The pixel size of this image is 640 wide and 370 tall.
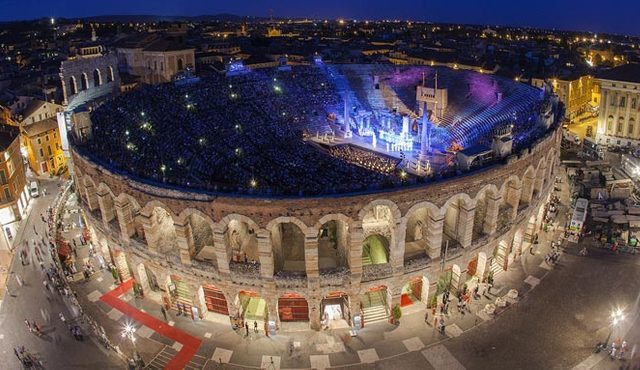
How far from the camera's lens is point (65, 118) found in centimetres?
6066

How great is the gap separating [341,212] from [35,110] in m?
57.0

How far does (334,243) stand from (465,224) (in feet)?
36.7

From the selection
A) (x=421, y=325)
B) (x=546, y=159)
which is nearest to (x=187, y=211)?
(x=421, y=325)

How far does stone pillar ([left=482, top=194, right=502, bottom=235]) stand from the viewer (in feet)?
124

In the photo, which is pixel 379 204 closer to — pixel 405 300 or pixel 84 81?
pixel 405 300

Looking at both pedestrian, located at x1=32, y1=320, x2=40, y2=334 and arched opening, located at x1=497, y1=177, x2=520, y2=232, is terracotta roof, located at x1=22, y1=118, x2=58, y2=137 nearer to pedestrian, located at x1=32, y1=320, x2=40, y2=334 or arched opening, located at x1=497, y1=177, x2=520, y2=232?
pedestrian, located at x1=32, y1=320, x2=40, y2=334

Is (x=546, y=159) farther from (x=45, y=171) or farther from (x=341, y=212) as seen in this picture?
(x=45, y=171)

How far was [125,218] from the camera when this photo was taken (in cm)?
3831

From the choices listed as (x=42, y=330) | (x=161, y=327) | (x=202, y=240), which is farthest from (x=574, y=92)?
(x=42, y=330)

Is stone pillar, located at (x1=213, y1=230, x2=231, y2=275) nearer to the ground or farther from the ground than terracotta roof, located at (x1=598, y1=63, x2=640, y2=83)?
nearer to the ground

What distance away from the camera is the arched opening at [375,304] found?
37094 millimetres

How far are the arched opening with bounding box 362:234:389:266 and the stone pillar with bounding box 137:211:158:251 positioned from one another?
16.9m

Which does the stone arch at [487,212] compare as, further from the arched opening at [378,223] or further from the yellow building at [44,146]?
the yellow building at [44,146]

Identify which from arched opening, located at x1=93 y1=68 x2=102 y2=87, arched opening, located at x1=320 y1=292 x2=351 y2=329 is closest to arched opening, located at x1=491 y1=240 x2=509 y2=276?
arched opening, located at x1=320 y1=292 x2=351 y2=329
